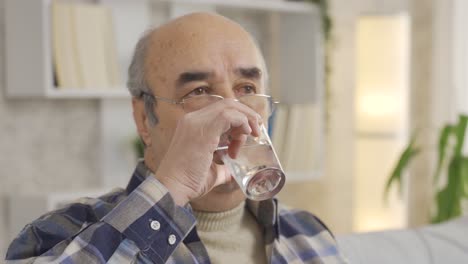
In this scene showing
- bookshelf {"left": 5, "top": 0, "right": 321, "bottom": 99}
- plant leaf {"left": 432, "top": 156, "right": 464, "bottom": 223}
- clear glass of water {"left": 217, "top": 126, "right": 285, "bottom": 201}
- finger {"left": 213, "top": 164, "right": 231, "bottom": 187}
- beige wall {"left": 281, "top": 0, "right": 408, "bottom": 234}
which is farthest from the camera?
beige wall {"left": 281, "top": 0, "right": 408, "bottom": 234}

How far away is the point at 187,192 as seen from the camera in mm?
1332

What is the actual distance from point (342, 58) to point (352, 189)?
621 millimetres

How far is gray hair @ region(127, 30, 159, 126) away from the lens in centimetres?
158

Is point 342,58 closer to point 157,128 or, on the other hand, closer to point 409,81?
point 409,81

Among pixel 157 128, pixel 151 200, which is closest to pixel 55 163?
pixel 157 128

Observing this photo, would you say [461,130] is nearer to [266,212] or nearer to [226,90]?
[266,212]

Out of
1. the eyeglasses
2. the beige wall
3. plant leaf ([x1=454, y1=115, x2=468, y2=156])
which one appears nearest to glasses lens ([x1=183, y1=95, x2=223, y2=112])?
the eyeglasses

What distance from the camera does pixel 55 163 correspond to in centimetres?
287

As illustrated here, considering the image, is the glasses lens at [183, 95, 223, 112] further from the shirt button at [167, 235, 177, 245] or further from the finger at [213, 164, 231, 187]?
the shirt button at [167, 235, 177, 245]

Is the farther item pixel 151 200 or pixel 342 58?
pixel 342 58

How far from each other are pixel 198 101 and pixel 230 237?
28 cm

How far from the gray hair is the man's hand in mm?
261

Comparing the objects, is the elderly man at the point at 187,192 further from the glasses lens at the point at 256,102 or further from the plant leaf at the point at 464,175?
the plant leaf at the point at 464,175

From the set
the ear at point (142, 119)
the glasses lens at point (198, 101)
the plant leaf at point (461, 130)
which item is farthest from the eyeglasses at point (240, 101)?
the plant leaf at point (461, 130)
